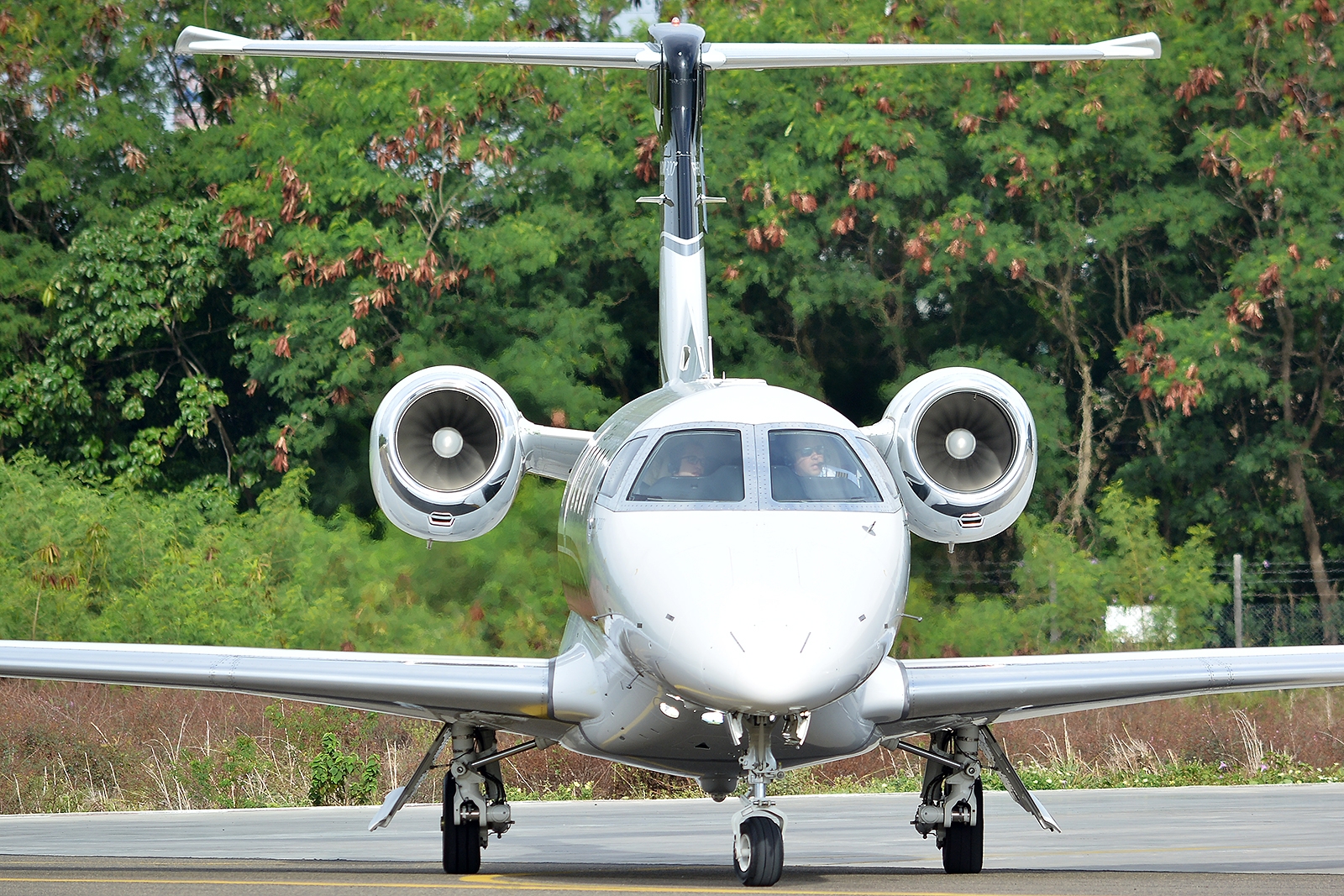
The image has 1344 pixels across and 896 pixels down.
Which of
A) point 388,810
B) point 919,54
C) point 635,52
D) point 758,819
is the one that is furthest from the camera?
point 635,52

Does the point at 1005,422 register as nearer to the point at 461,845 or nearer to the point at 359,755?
the point at 461,845

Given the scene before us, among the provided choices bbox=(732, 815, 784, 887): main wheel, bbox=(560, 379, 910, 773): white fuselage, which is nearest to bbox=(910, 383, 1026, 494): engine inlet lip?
bbox=(560, 379, 910, 773): white fuselage

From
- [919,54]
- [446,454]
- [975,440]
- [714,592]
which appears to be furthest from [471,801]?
[919,54]

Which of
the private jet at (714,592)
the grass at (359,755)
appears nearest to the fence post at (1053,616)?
the grass at (359,755)

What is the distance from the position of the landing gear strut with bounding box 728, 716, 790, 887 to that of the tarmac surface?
0.18 metres

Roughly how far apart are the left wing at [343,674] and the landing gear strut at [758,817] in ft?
5.10

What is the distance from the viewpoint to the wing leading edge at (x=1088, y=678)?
990cm

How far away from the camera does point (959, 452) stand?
1126cm

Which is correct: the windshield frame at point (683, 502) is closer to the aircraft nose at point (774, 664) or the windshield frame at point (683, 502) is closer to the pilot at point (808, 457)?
the pilot at point (808, 457)

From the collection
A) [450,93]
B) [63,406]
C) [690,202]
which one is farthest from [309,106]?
[690,202]

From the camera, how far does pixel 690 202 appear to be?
44.8 ft

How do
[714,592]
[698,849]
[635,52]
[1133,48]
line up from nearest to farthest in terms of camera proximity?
[714,592] < [1133,48] < [698,849] < [635,52]

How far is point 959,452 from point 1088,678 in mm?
1779

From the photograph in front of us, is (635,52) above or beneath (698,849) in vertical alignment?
above
